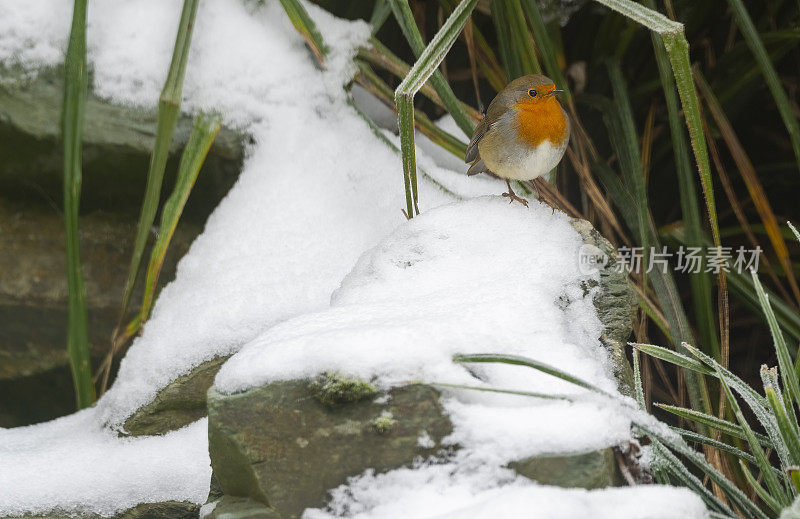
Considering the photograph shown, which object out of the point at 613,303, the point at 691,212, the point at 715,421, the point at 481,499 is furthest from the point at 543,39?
the point at 481,499

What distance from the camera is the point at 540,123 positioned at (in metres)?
1.69

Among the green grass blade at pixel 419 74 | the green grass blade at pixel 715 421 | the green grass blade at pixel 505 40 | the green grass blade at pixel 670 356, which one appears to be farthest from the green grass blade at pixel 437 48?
the green grass blade at pixel 715 421

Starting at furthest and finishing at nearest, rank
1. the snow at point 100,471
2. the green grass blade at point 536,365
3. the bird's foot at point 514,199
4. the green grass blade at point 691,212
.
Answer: the green grass blade at point 691,212
the bird's foot at point 514,199
the snow at point 100,471
the green grass blade at point 536,365

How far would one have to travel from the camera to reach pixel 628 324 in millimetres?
1413

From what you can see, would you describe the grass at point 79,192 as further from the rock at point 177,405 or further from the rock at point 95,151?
the rock at point 95,151

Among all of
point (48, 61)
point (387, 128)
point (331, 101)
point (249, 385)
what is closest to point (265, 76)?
point (331, 101)

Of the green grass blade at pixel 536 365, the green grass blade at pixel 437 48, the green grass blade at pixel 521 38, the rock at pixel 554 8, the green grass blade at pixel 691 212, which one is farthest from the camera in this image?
the rock at pixel 554 8

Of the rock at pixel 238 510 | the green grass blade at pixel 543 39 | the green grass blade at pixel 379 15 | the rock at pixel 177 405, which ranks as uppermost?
the green grass blade at pixel 379 15

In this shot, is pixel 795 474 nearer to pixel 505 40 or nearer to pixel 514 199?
pixel 514 199

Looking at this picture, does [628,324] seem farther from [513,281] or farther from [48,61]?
[48,61]

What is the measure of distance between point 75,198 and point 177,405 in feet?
1.66

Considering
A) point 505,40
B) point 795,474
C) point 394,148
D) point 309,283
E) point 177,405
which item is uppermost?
point 505,40

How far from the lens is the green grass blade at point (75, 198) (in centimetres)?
167

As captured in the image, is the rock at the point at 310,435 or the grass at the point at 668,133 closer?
the rock at the point at 310,435
